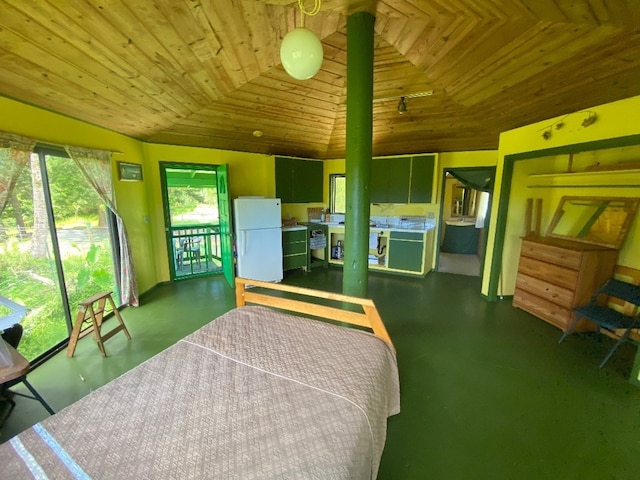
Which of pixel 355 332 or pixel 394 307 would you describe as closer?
pixel 355 332

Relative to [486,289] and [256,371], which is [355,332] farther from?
[486,289]

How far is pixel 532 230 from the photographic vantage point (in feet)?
12.0

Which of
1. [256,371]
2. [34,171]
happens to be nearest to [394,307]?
[256,371]

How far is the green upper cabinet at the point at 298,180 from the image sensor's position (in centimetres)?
489

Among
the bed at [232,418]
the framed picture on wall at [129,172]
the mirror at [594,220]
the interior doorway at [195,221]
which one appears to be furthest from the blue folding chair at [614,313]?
the framed picture on wall at [129,172]

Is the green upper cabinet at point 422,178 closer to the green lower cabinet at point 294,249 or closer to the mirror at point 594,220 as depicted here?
the mirror at point 594,220

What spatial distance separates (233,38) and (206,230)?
3.46m

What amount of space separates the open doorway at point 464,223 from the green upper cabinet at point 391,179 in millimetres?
699

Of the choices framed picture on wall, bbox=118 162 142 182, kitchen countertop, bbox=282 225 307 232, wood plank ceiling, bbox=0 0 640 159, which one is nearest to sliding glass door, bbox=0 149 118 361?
framed picture on wall, bbox=118 162 142 182

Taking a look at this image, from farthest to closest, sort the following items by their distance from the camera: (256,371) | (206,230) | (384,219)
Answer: (384,219)
(206,230)
(256,371)

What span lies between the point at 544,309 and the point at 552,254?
25.8 inches

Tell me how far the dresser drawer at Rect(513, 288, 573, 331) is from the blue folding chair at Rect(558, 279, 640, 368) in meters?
0.09

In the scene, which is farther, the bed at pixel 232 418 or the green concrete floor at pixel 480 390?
the green concrete floor at pixel 480 390

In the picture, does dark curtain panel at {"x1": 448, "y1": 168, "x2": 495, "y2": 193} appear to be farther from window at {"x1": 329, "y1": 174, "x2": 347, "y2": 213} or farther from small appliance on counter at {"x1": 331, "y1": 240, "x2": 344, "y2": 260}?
small appliance on counter at {"x1": 331, "y1": 240, "x2": 344, "y2": 260}
